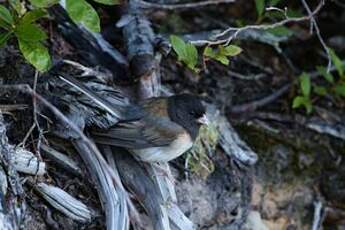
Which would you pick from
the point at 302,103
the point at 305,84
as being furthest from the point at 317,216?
the point at 305,84

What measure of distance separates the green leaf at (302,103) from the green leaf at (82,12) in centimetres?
175

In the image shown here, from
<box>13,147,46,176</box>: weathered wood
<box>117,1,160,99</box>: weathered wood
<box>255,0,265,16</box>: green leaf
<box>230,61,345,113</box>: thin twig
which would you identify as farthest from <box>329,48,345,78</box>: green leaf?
<box>13,147,46,176</box>: weathered wood

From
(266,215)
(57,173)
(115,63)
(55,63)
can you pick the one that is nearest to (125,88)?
(115,63)

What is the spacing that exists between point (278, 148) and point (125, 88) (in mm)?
1089

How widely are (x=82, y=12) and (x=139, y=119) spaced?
76cm

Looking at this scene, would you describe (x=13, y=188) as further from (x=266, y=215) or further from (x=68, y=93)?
(x=266, y=215)

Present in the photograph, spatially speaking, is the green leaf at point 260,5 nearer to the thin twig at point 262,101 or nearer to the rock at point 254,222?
the thin twig at point 262,101

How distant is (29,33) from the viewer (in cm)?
333

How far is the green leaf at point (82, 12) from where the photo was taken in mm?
3297

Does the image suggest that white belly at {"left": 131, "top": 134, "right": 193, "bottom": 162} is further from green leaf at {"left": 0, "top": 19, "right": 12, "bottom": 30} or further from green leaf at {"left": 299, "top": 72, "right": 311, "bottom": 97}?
green leaf at {"left": 299, "top": 72, "right": 311, "bottom": 97}

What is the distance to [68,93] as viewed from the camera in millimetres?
3725

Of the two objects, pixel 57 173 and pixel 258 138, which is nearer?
pixel 57 173

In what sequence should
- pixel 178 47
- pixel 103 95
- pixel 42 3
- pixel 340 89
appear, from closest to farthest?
pixel 42 3, pixel 178 47, pixel 103 95, pixel 340 89

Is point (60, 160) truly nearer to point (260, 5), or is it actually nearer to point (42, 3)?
point (42, 3)
